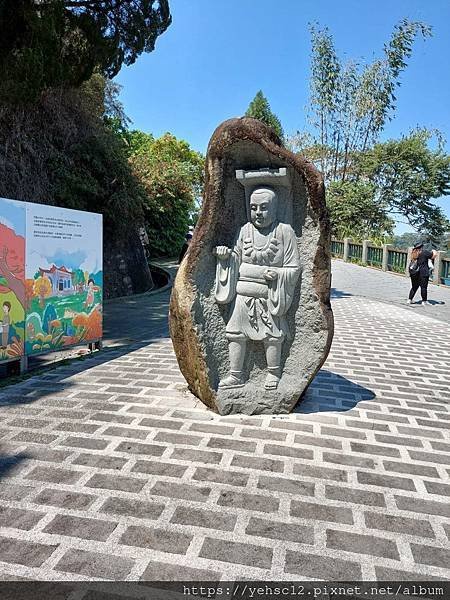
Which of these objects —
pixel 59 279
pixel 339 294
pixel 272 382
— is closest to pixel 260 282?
pixel 272 382

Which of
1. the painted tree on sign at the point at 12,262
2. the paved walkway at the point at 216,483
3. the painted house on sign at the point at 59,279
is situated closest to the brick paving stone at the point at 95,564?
the paved walkway at the point at 216,483

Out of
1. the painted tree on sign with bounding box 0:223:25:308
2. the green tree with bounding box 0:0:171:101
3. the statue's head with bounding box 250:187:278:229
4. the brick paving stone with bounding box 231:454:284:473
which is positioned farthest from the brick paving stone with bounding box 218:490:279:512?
the green tree with bounding box 0:0:171:101

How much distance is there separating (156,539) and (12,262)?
4.03 meters

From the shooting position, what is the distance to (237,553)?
235 centimetres

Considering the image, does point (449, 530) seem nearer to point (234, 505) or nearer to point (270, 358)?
point (234, 505)

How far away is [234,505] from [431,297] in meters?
14.1

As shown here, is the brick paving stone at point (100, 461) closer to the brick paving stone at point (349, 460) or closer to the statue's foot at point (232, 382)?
the statue's foot at point (232, 382)

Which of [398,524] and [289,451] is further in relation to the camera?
[289,451]

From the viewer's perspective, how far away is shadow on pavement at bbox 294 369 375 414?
454 cm

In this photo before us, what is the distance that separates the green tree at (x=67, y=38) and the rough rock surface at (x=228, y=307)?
5974 millimetres

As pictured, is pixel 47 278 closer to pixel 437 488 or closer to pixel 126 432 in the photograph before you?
pixel 126 432

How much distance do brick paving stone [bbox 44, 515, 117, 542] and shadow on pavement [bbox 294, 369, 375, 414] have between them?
2326mm

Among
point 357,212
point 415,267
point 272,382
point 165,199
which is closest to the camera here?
point 272,382

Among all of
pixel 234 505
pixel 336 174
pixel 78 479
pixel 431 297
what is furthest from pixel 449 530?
pixel 336 174
